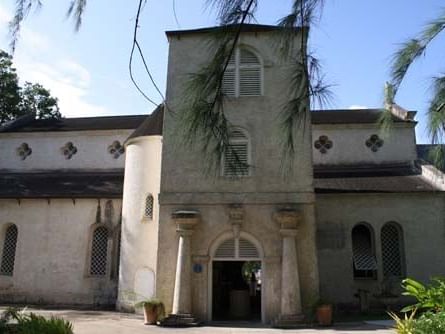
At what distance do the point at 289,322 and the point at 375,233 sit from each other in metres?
7.63

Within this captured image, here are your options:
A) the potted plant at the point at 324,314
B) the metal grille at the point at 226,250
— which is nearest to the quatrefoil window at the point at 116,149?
the metal grille at the point at 226,250

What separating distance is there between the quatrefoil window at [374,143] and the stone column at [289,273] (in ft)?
35.1

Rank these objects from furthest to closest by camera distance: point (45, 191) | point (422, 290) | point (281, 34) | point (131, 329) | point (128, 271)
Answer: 1. point (45, 191)
2. point (128, 271)
3. point (131, 329)
4. point (422, 290)
5. point (281, 34)

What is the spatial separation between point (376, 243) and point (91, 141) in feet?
58.5

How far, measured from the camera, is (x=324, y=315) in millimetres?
13984

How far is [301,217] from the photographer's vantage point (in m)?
15.3

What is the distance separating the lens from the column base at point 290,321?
13.8 m

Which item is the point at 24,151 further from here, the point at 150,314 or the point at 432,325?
the point at 432,325

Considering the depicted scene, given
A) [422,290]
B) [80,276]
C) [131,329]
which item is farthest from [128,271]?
[422,290]

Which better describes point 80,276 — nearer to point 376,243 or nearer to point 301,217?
point 301,217

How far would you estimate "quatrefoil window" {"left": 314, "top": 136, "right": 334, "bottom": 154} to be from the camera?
78.5ft

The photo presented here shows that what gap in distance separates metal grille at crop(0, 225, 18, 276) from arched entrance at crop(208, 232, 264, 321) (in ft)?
37.6

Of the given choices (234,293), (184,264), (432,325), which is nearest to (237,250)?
(184,264)

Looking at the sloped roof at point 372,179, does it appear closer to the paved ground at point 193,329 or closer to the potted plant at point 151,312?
the paved ground at point 193,329
